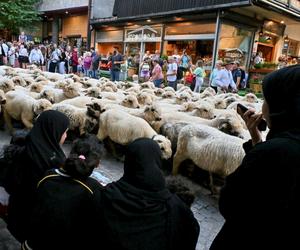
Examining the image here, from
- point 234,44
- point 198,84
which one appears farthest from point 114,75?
point 234,44

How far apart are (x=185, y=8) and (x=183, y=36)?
1.54m

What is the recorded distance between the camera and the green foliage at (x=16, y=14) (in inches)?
1089

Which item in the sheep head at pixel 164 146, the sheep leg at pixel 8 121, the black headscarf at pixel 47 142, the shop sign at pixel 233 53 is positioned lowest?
the sheep leg at pixel 8 121

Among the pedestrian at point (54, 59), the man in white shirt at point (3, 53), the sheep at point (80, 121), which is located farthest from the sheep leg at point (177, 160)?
the man in white shirt at point (3, 53)

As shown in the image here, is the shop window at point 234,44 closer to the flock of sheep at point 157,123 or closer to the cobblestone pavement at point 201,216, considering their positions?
the flock of sheep at point 157,123

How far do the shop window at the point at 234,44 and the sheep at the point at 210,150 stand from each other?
12613 millimetres

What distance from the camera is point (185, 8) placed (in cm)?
1792

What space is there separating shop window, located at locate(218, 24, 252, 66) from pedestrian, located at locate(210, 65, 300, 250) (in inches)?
629

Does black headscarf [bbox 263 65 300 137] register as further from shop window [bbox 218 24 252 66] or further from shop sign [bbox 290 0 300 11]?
shop sign [bbox 290 0 300 11]

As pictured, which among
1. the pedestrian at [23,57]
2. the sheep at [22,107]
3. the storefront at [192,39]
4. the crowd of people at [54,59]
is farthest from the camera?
the pedestrian at [23,57]

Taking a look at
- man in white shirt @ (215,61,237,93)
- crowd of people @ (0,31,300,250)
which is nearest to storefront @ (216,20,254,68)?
man in white shirt @ (215,61,237,93)

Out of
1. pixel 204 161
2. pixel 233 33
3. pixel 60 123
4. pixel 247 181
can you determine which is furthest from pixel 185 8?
pixel 247 181

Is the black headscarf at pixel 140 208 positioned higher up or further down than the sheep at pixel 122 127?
higher up

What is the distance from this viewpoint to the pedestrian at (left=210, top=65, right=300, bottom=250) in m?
1.57
